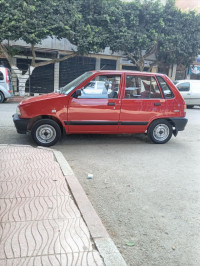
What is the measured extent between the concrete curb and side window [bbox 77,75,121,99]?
250 centimetres

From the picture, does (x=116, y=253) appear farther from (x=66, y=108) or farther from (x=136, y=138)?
(x=136, y=138)

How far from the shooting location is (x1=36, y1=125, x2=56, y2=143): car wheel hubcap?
226 inches

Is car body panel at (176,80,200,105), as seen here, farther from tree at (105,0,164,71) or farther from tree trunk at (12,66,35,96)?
tree trunk at (12,66,35,96)

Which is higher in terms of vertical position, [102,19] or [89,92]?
[102,19]

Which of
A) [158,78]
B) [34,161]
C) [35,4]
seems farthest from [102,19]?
[34,161]

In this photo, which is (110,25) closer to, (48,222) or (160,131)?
(160,131)

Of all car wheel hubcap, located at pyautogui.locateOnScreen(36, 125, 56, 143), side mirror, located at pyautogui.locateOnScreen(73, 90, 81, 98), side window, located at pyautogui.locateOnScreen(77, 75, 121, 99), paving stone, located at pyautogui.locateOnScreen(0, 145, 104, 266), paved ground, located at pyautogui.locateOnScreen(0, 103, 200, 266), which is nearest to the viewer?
paving stone, located at pyautogui.locateOnScreen(0, 145, 104, 266)

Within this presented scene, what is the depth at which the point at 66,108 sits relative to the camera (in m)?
5.69

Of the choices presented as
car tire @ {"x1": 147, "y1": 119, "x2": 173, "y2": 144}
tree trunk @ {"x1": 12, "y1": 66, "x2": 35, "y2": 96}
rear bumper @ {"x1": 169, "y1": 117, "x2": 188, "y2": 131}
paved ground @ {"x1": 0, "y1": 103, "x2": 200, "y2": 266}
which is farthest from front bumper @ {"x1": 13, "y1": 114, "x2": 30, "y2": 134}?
tree trunk @ {"x1": 12, "y1": 66, "x2": 35, "y2": 96}

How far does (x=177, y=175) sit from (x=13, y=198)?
9.33 ft

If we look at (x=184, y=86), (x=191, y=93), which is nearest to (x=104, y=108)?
(x=191, y=93)

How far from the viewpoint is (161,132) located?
6531 millimetres

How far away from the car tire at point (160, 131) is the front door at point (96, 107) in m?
0.97

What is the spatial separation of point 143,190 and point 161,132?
9.66 ft
